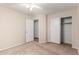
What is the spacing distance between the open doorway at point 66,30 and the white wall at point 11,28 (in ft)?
4.29

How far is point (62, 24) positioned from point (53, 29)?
1.14 ft

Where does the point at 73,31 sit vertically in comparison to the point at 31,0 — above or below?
below

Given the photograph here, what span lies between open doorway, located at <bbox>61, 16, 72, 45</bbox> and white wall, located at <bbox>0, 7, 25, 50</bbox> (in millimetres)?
1306

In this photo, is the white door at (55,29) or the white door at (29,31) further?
the white door at (55,29)

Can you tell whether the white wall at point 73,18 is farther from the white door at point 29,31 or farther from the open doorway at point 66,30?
the white door at point 29,31

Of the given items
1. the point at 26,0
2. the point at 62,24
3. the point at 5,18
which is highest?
the point at 26,0

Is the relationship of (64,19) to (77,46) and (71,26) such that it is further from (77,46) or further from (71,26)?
(77,46)

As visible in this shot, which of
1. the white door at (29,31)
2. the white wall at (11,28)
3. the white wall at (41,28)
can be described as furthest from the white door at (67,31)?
the white wall at (11,28)

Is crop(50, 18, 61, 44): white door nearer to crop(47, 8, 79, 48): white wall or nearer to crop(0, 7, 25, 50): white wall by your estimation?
crop(47, 8, 79, 48): white wall

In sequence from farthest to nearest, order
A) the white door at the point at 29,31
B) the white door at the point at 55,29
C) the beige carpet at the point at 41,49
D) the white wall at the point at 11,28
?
1. the white door at the point at 55,29
2. the white door at the point at 29,31
3. the white wall at the point at 11,28
4. the beige carpet at the point at 41,49

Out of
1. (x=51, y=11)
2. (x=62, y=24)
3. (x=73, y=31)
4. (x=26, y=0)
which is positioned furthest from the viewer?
(x=62, y=24)

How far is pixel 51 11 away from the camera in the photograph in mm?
2686

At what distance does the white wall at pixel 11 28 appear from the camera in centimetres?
255

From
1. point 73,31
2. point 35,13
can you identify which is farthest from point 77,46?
point 35,13
